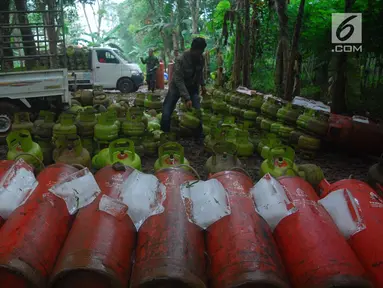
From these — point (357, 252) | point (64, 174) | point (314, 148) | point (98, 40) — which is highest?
point (98, 40)

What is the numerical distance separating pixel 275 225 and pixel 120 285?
96 centimetres

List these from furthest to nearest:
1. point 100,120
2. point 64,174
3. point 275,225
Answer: point 100,120 → point 64,174 → point 275,225

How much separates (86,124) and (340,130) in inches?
151

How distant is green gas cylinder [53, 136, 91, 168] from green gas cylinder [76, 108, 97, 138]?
96 cm

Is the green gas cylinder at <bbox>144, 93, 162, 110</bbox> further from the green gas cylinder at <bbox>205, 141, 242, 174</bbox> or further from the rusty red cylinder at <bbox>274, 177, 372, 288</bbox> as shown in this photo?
the rusty red cylinder at <bbox>274, 177, 372, 288</bbox>

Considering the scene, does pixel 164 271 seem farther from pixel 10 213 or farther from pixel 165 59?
pixel 165 59

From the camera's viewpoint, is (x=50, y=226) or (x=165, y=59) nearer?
(x=50, y=226)

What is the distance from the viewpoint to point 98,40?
1139 inches

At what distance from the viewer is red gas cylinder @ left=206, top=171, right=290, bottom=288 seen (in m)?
1.58

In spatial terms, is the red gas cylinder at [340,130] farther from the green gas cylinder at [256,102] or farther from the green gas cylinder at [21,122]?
the green gas cylinder at [21,122]

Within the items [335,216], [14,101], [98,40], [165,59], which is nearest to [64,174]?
[335,216]

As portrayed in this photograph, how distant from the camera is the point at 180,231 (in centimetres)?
185

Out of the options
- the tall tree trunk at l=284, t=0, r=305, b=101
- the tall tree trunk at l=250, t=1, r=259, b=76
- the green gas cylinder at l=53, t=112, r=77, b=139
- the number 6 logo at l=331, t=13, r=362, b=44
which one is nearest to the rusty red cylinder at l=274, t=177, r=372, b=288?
the green gas cylinder at l=53, t=112, r=77, b=139

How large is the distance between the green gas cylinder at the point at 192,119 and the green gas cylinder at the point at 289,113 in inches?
57.8
